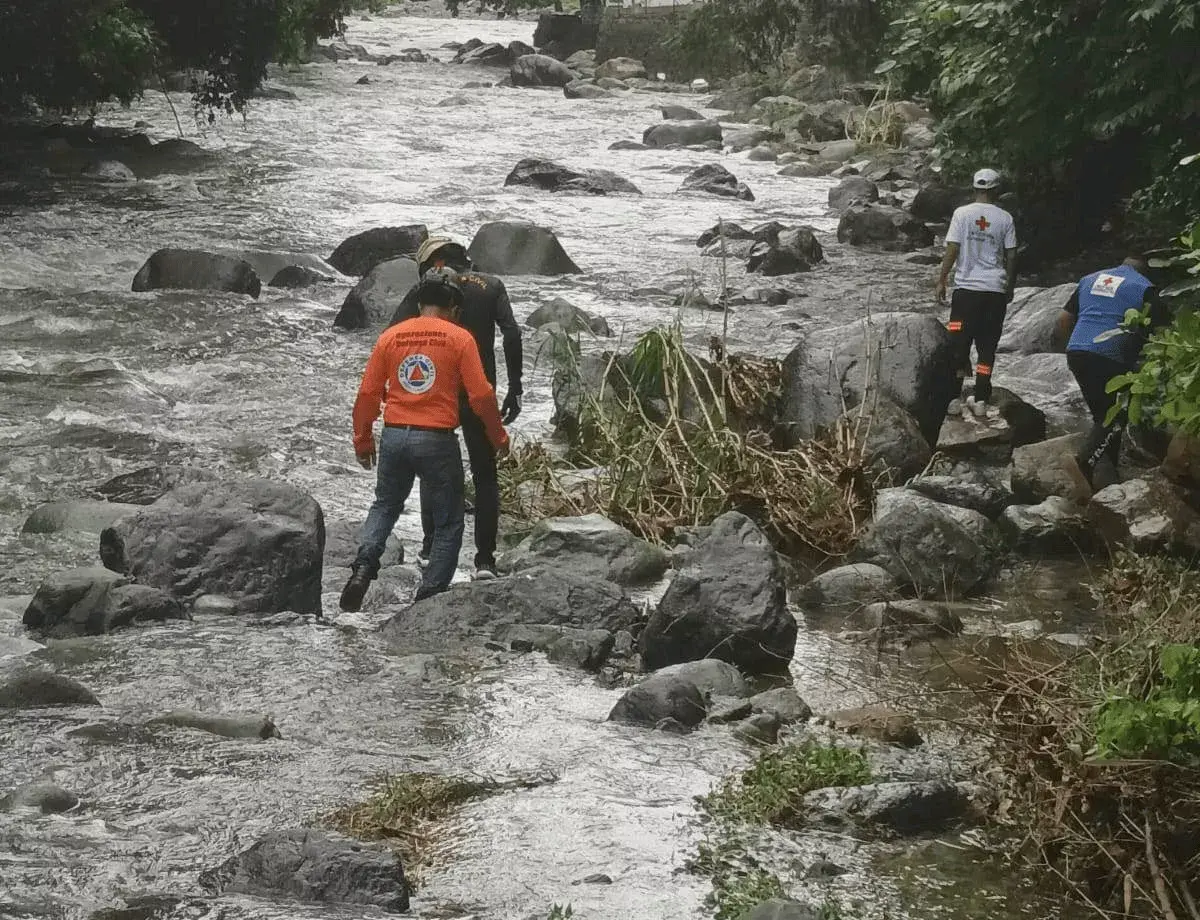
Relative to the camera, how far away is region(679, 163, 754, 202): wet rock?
27.0 m

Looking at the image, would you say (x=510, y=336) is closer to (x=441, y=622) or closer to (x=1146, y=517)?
(x=441, y=622)

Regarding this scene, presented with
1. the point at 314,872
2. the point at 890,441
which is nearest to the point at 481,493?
the point at 890,441

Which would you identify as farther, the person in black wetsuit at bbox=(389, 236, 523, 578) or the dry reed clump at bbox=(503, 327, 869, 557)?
the dry reed clump at bbox=(503, 327, 869, 557)

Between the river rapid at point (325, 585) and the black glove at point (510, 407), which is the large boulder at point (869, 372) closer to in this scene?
the river rapid at point (325, 585)

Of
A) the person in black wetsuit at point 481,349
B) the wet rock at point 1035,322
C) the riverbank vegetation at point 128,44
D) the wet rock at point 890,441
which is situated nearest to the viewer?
the person in black wetsuit at point 481,349

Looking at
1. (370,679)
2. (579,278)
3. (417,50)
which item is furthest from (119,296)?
(417,50)

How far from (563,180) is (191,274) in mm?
9389

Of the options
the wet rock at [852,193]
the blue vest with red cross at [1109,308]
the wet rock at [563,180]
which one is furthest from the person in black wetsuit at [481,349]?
the wet rock at [563,180]

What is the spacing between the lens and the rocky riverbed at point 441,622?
20.4 feet

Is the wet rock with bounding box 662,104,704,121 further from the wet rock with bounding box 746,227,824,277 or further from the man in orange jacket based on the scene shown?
the man in orange jacket

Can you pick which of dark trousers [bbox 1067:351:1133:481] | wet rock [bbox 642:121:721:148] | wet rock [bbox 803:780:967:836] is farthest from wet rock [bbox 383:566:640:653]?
wet rock [bbox 642:121:721:148]

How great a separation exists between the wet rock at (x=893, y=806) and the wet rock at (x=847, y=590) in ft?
9.71

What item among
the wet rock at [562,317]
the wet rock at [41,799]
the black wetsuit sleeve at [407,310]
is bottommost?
the wet rock at [41,799]

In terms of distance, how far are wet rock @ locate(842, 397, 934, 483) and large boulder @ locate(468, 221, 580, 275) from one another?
883 centimetres
